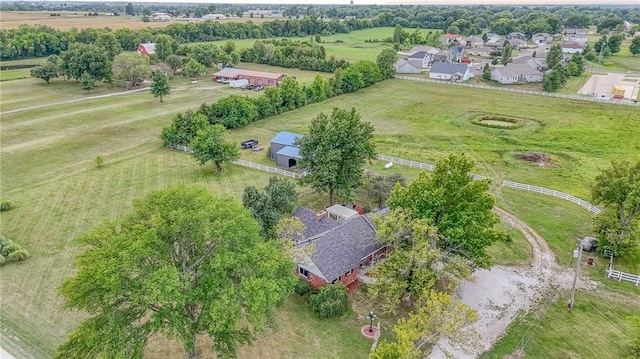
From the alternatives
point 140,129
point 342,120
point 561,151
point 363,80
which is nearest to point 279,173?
point 342,120

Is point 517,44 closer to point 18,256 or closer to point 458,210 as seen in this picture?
point 458,210

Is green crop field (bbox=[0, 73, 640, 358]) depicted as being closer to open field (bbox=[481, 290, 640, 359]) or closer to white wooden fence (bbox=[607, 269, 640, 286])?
white wooden fence (bbox=[607, 269, 640, 286])

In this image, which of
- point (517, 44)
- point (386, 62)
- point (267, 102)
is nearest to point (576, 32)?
point (517, 44)

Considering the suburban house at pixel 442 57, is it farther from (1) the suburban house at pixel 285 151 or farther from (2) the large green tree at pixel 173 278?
(2) the large green tree at pixel 173 278

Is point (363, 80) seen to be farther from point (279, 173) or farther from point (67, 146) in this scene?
point (67, 146)

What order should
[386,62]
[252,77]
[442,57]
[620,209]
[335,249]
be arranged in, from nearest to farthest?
1. [335,249]
2. [620,209]
3. [252,77]
4. [386,62]
5. [442,57]

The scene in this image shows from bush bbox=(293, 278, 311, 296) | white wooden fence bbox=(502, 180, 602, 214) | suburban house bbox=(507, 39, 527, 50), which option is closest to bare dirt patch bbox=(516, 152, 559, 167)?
white wooden fence bbox=(502, 180, 602, 214)
